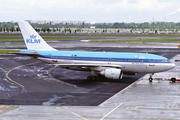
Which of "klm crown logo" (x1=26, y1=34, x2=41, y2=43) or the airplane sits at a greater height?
"klm crown logo" (x1=26, y1=34, x2=41, y2=43)

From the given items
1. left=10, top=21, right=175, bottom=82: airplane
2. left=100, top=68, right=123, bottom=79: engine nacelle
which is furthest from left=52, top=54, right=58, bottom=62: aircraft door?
left=100, top=68, right=123, bottom=79: engine nacelle

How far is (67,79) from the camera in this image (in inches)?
1801

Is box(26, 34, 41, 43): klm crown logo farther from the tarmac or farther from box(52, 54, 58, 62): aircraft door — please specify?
the tarmac

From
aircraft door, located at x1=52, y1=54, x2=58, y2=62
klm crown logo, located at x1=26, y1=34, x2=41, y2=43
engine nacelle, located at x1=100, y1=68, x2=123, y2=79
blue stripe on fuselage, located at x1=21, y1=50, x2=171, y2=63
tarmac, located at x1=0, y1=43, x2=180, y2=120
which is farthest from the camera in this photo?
klm crown logo, located at x1=26, y1=34, x2=41, y2=43

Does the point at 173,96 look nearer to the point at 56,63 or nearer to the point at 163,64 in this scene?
the point at 163,64

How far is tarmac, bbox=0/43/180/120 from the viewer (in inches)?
1025

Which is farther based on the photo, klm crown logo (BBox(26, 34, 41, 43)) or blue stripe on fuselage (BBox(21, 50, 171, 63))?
klm crown logo (BBox(26, 34, 41, 43))

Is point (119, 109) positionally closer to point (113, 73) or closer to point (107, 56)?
point (113, 73)

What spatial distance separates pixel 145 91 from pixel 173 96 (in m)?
3.95

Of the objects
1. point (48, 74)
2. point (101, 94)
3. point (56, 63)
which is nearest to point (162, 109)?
point (101, 94)

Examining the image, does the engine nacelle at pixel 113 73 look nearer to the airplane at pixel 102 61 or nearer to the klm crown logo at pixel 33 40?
the airplane at pixel 102 61

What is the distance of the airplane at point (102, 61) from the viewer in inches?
1679

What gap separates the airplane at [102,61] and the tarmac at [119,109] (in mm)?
6223

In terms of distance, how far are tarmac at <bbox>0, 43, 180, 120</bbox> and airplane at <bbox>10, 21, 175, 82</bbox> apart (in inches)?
245
